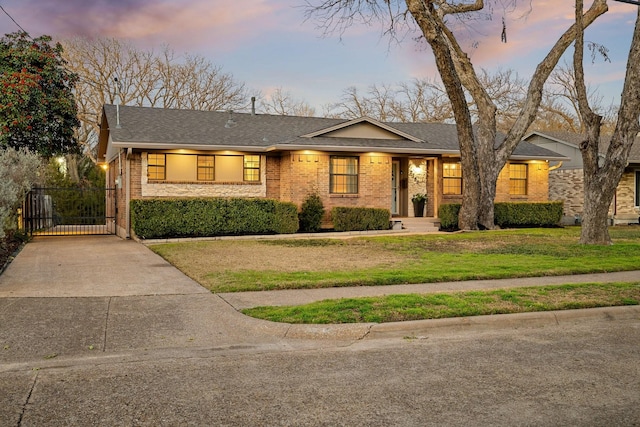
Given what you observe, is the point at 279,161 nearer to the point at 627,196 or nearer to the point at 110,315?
the point at 110,315

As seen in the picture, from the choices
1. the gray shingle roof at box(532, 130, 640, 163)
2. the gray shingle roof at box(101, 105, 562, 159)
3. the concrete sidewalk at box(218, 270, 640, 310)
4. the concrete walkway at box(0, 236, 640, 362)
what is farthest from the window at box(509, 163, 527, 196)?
the concrete sidewalk at box(218, 270, 640, 310)

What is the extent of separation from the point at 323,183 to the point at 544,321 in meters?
15.7

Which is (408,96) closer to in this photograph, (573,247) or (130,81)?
(130,81)

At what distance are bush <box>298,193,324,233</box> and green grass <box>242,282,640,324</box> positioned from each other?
1280cm

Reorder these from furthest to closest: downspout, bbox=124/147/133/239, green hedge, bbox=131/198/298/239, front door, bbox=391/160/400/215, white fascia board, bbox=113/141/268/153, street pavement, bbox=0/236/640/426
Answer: front door, bbox=391/160/400/215 → downspout, bbox=124/147/133/239 → white fascia board, bbox=113/141/268/153 → green hedge, bbox=131/198/298/239 → street pavement, bbox=0/236/640/426

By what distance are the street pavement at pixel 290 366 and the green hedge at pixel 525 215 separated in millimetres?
16633

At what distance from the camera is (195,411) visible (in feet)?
14.8

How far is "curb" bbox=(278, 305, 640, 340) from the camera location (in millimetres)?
6984

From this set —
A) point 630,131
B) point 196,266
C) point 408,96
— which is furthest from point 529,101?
point 408,96

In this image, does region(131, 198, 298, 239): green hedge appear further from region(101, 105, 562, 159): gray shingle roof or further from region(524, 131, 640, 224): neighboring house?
region(524, 131, 640, 224): neighboring house

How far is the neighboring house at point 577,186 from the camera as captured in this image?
28719mm

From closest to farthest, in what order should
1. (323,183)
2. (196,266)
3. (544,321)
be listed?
1. (544,321)
2. (196,266)
3. (323,183)

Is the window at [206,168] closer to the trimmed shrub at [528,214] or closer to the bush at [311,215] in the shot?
the bush at [311,215]

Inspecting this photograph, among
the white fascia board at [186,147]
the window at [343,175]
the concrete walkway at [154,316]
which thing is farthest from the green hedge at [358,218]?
the concrete walkway at [154,316]
